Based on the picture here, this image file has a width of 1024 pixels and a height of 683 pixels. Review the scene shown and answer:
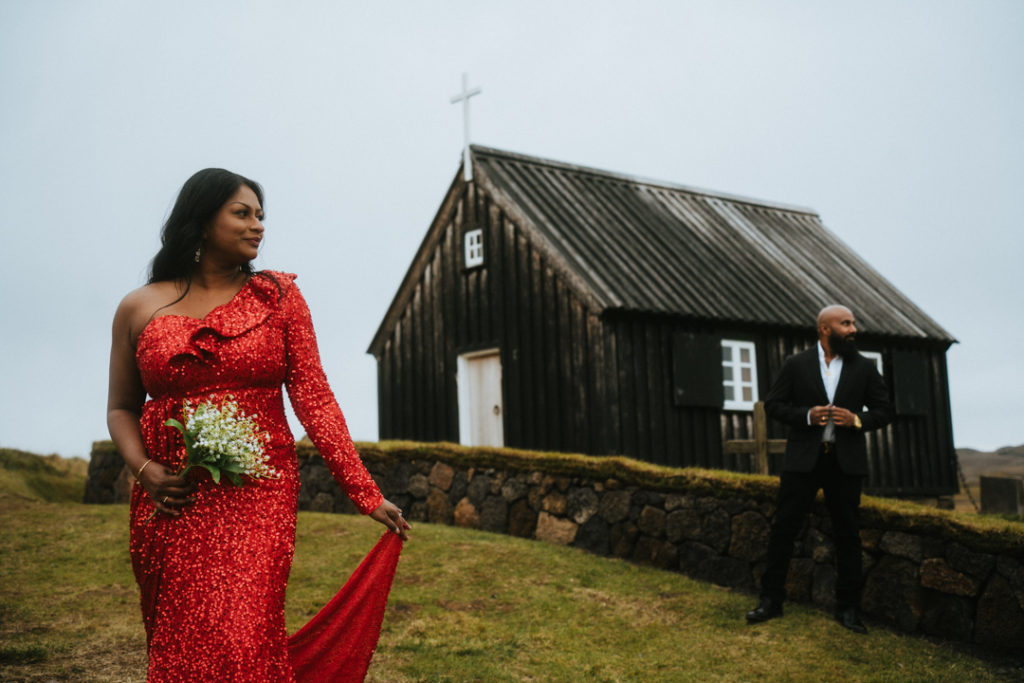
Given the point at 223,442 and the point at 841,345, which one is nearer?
the point at 223,442

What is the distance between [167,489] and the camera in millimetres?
3316

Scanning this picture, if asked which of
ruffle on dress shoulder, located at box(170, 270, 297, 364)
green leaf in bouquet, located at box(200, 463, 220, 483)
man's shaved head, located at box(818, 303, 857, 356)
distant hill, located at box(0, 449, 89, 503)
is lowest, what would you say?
distant hill, located at box(0, 449, 89, 503)

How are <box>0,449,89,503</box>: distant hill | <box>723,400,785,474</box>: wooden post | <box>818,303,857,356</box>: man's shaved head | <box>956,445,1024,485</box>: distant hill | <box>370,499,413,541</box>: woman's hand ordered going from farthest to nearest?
1. <box>956,445,1024,485</box>: distant hill
2. <box>0,449,89,503</box>: distant hill
3. <box>723,400,785,474</box>: wooden post
4. <box>818,303,857,356</box>: man's shaved head
5. <box>370,499,413,541</box>: woman's hand

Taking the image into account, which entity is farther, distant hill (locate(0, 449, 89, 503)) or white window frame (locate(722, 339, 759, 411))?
white window frame (locate(722, 339, 759, 411))

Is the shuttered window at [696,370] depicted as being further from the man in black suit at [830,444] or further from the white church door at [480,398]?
the man in black suit at [830,444]

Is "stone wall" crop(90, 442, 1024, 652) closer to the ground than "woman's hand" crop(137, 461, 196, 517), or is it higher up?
closer to the ground

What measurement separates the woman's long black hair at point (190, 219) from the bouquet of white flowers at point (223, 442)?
1.89 feet

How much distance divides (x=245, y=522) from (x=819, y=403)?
526 centimetres

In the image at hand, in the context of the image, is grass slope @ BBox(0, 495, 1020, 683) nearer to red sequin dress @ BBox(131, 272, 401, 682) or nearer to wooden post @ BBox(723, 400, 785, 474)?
wooden post @ BBox(723, 400, 785, 474)

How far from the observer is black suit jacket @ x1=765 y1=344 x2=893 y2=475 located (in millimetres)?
7156

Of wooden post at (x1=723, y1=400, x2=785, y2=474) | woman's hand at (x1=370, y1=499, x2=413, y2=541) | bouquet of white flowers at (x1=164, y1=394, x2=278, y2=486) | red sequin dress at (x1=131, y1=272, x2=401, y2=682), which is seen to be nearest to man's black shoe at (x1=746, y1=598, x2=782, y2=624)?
wooden post at (x1=723, y1=400, x2=785, y2=474)

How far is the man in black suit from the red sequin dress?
4.43 metres

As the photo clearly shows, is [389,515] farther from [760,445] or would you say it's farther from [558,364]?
[558,364]

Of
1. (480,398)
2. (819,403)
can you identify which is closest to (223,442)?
(819,403)
